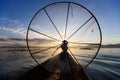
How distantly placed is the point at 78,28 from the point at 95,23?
4.42 ft

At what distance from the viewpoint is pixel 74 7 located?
888cm

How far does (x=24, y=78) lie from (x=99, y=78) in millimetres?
3721

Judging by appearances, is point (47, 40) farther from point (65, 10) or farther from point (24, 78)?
point (24, 78)

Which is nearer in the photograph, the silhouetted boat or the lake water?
the silhouetted boat

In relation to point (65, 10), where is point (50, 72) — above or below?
below

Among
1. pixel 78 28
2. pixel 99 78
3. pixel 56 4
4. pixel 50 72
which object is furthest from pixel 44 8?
pixel 99 78

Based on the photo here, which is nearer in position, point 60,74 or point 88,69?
point 60,74

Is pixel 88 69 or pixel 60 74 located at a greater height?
pixel 60 74

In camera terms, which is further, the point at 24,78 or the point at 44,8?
the point at 44,8

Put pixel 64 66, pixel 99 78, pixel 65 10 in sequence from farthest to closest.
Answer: pixel 64 66 → pixel 65 10 → pixel 99 78

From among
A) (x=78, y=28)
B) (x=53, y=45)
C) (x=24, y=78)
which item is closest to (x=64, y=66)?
(x=53, y=45)

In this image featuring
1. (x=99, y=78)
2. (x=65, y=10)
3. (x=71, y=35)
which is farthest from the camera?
(x=71, y=35)

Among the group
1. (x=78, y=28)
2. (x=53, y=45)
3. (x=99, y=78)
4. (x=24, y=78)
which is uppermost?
(x=78, y=28)

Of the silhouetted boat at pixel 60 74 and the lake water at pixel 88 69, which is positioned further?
the lake water at pixel 88 69
